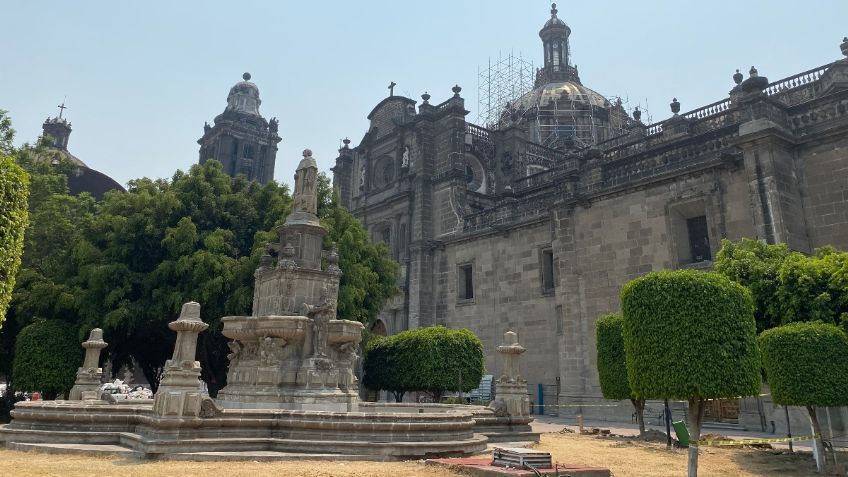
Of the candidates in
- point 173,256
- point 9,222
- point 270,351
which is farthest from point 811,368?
point 173,256

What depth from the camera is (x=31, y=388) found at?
1897cm

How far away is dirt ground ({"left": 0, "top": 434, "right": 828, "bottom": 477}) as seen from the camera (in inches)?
327

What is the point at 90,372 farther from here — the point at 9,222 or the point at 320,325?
the point at 9,222

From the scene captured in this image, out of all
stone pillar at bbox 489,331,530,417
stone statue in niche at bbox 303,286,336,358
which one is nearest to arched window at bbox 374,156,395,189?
stone pillar at bbox 489,331,530,417

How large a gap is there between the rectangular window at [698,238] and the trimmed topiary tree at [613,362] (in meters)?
6.15

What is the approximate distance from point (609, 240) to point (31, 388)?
20536 mm

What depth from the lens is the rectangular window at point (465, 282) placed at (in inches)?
1227

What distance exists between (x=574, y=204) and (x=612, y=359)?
9343mm

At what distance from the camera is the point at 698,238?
21.9m

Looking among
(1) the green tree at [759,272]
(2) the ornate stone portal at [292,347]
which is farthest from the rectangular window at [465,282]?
(2) the ornate stone portal at [292,347]

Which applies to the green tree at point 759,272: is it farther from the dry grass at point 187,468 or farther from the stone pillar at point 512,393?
the dry grass at point 187,468

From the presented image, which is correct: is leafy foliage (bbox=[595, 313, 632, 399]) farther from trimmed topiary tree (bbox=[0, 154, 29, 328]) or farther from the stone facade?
the stone facade

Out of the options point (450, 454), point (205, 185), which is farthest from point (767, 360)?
point (205, 185)

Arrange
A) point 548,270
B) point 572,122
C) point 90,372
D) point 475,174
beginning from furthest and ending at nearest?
point 572,122 < point 475,174 < point 548,270 < point 90,372
